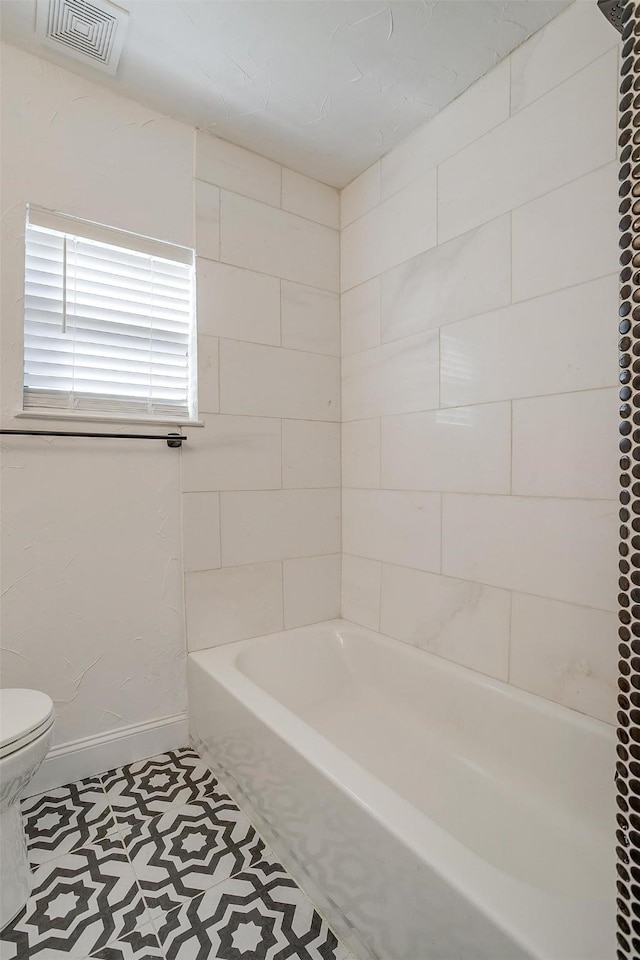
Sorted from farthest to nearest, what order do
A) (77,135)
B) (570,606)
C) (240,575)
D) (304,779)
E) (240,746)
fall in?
(240,575), (77,135), (240,746), (570,606), (304,779)

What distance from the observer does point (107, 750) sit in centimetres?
178

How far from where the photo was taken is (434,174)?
6.06 feet

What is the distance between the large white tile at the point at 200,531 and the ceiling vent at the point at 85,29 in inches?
58.5

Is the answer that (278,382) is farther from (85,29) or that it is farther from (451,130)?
(85,29)

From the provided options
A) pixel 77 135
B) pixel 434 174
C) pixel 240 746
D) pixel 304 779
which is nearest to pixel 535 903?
pixel 304 779

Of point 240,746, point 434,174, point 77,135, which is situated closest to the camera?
point 240,746

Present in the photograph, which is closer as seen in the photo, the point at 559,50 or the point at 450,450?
the point at 559,50

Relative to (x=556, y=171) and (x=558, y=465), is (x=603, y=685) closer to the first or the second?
(x=558, y=465)

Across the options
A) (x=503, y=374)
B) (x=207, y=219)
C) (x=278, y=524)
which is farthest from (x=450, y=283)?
(x=278, y=524)

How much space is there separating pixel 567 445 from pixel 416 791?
1132 mm

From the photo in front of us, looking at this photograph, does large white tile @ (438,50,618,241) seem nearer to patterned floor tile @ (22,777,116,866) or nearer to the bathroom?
the bathroom

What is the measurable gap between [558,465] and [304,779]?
43.8 inches

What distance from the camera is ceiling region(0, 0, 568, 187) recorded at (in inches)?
56.0

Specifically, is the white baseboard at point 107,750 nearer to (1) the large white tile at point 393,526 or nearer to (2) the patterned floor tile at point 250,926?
(2) the patterned floor tile at point 250,926
